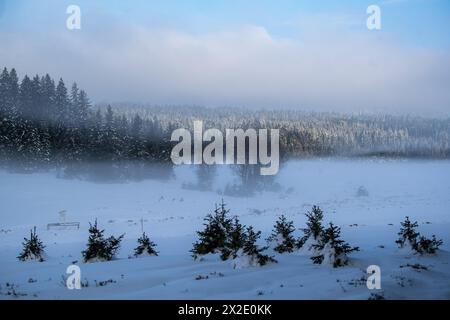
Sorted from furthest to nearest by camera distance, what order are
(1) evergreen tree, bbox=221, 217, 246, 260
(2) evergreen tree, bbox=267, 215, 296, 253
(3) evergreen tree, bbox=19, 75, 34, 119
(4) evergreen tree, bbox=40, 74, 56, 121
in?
(4) evergreen tree, bbox=40, 74, 56, 121 < (3) evergreen tree, bbox=19, 75, 34, 119 < (2) evergreen tree, bbox=267, 215, 296, 253 < (1) evergreen tree, bbox=221, 217, 246, 260

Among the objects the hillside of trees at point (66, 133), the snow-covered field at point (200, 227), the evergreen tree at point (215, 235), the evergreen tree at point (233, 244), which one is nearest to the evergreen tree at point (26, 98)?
the hillside of trees at point (66, 133)

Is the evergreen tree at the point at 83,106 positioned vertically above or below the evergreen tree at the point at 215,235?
above

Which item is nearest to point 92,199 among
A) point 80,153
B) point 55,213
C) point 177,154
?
point 55,213

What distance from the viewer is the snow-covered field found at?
352 inches

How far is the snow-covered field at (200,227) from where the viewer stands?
8938 mm

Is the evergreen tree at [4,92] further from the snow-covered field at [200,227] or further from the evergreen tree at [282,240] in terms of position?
the evergreen tree at [282,240]

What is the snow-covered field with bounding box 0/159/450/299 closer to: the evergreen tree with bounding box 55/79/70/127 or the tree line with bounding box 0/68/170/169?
the tree line with bounding box 0/68/170/169

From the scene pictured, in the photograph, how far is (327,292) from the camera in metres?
8.31

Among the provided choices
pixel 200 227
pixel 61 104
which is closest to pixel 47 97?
pixel 61 104

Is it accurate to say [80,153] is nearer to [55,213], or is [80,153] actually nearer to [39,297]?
[55,213]

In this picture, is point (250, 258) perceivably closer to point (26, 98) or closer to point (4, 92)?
point (4, 92)

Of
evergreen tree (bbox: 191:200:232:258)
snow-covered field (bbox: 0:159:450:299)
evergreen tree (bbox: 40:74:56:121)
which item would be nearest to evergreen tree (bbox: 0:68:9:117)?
evergreen tree (bbox: 40:74:56:121)

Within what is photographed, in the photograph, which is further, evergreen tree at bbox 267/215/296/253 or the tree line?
the tree line

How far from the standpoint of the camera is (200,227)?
31656mm
